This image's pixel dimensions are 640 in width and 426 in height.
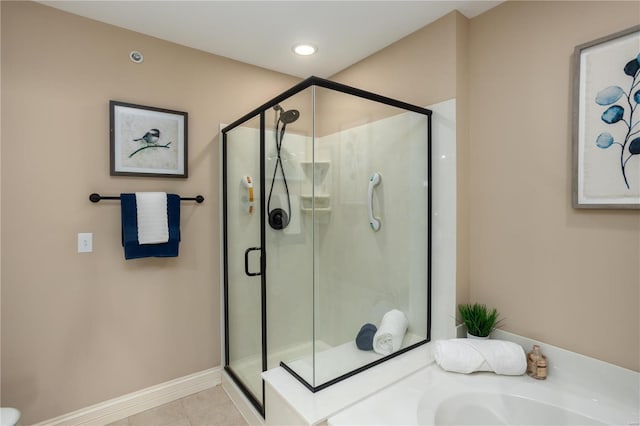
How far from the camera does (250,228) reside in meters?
2.07

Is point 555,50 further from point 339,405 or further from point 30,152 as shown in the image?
point 30,152

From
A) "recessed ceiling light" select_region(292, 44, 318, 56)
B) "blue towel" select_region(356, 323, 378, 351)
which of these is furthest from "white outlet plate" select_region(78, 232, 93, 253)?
"recessed ceiling light" select_region(292, 44, 318, 56)

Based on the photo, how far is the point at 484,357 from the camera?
Result: 1.66 meters

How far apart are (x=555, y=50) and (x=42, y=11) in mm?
2790

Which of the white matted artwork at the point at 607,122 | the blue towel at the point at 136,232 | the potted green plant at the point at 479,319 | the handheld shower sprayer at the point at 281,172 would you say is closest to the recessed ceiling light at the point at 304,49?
the handheld shower sprayer at the point at 281,172

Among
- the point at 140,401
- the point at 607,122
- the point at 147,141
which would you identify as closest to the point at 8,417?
the point at 140,401

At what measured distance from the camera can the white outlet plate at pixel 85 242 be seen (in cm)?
195

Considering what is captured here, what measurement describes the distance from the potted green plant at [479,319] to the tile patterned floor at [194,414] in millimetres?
1502

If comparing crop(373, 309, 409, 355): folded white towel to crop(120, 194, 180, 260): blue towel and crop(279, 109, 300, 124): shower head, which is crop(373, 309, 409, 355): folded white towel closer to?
crop(279, 109, 300, 124): shower head

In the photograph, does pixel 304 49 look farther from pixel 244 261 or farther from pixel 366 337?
pixel 366 337

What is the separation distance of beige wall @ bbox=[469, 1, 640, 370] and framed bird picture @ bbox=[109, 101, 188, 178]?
6.36 ft

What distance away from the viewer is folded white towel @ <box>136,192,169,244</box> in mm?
2014

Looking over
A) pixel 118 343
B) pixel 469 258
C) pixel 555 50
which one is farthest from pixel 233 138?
pixel 555 50

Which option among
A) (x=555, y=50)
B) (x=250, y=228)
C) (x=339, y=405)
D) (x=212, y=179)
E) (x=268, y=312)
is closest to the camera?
(x=339, y=405)
